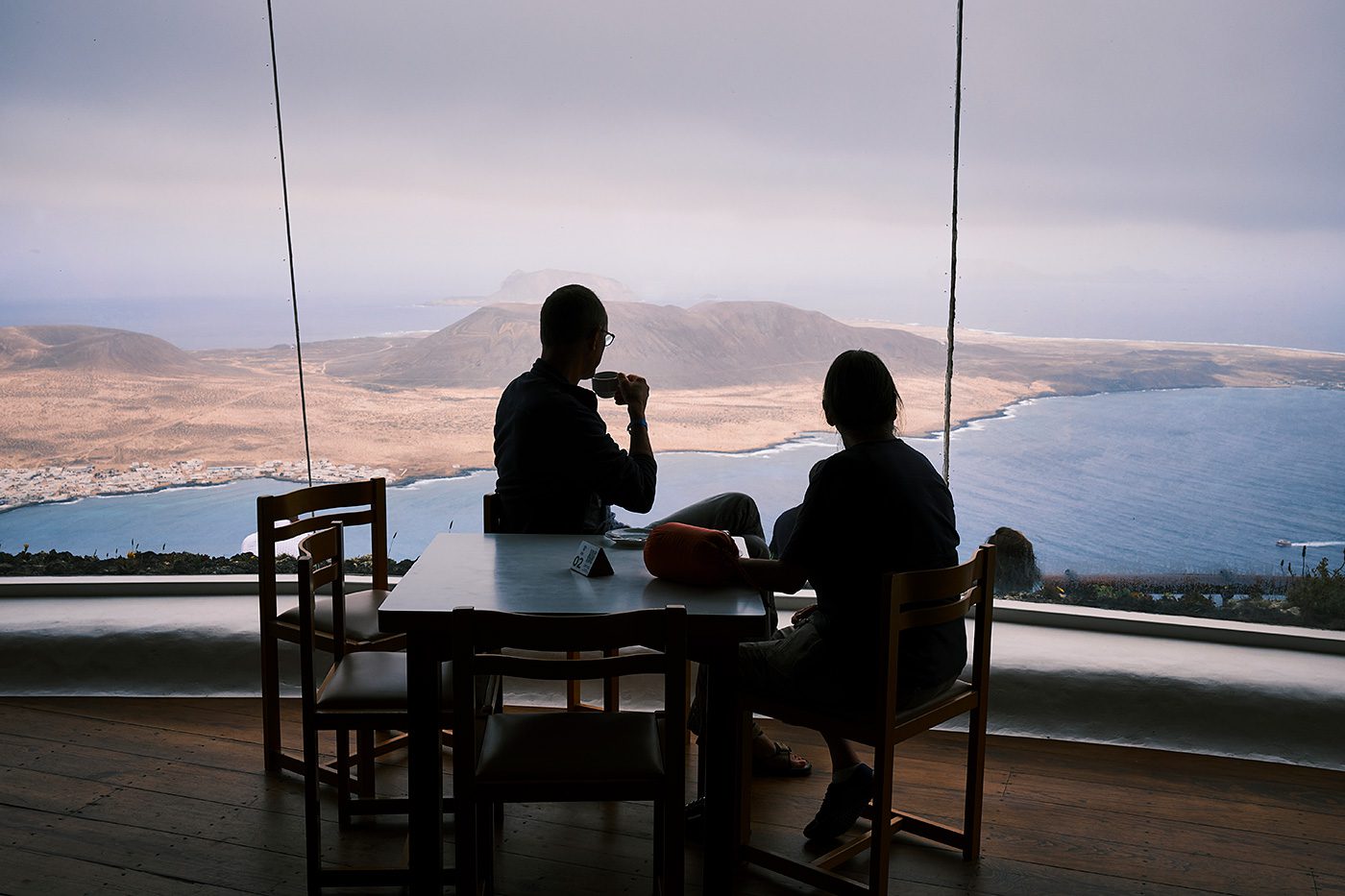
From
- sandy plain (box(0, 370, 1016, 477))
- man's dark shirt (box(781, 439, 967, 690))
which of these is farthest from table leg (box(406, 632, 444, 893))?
sandy plain (box(0, 370, 1016, 477))

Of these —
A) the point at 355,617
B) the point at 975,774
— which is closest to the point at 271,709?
the point at 355,617

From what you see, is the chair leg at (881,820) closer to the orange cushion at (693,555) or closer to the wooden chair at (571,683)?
the orange cushion at (693,555)

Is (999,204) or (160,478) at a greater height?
(999,204)

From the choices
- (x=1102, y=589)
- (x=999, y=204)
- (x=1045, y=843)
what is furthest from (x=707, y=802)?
(x=999, y=204)

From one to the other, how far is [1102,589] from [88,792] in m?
3.31

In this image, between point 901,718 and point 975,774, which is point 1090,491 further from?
point 901,718

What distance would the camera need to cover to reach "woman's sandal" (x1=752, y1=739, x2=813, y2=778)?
310cm

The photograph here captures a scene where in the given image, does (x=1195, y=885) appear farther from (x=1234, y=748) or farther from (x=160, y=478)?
(x=160, y=478)

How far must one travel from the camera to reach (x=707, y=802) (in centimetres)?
219

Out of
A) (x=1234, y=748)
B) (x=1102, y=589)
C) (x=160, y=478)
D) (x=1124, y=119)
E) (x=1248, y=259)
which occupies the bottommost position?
(x=1234, y=748)

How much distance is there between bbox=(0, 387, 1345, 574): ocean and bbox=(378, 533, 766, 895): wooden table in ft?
5.57

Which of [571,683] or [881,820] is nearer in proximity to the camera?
[881,820]

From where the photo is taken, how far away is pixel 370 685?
242 centimetres

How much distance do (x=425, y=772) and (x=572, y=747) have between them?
12.3 inches
